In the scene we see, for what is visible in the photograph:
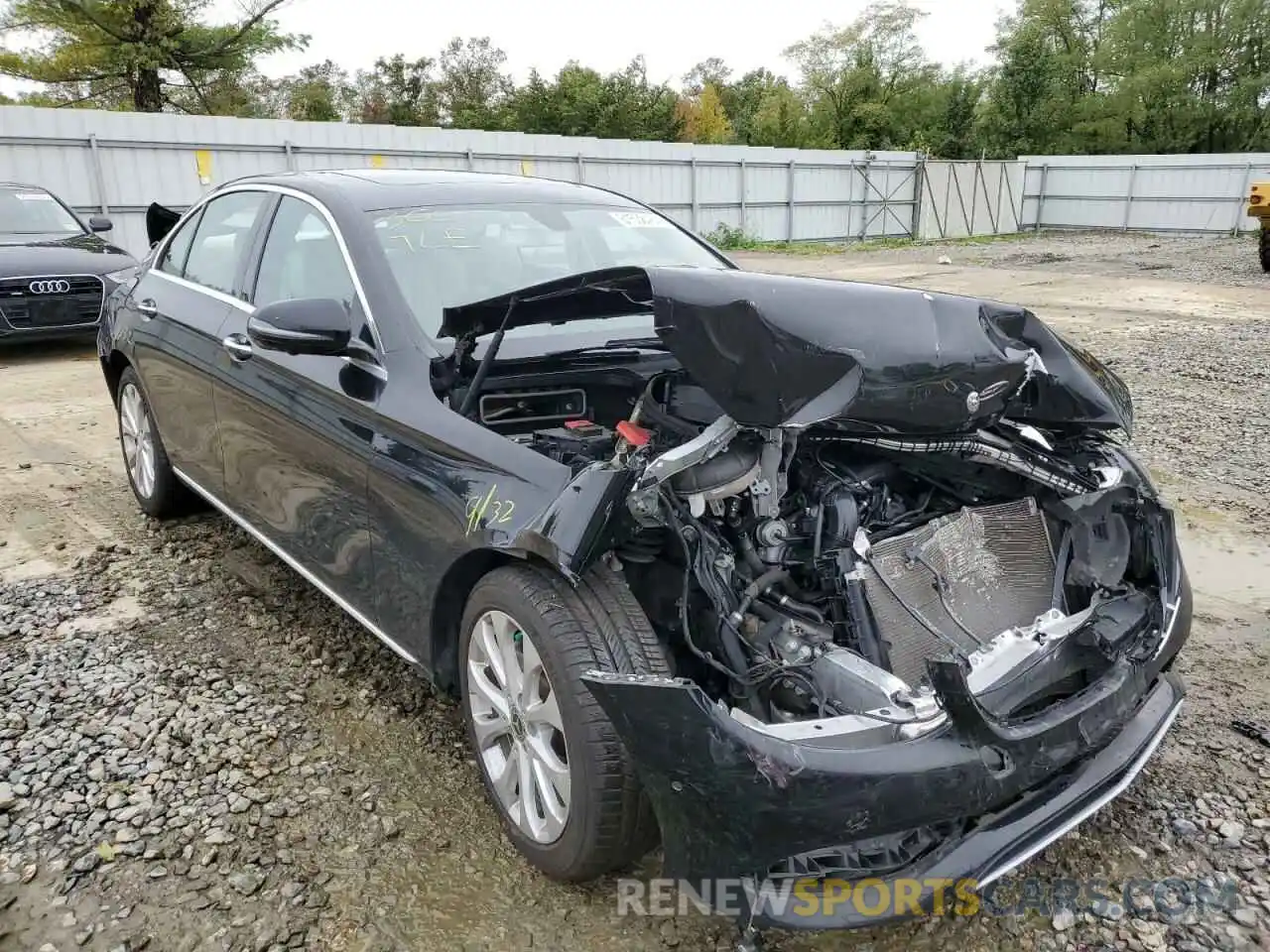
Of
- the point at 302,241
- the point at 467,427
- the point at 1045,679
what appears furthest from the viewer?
the point at 302,241

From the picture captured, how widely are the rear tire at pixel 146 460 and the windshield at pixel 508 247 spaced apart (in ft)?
6.55

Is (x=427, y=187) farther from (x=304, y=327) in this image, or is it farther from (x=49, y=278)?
(x=49, y=278)

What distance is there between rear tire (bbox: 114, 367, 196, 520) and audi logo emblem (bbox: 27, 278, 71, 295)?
15.6ft

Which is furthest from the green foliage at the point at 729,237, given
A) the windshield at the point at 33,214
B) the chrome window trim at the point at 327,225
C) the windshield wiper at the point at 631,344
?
the windshield wiper at the point at 631,344

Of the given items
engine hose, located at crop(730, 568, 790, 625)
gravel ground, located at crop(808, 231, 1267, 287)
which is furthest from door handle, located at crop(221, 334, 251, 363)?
gravel ground, located at crop(808, 231, 1267, 287)

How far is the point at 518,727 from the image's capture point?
2.36 meters

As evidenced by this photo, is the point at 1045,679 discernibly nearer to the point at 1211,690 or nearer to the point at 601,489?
the point at 601,489

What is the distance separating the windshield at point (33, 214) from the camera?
9.58 m

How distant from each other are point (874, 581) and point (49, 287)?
8.91 metres

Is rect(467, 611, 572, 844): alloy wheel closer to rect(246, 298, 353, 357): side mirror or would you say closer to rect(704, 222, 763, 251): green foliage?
rect(246, 298, 353, 357): side mirror

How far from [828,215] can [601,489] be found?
948 inches

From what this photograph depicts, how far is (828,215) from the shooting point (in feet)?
80.9

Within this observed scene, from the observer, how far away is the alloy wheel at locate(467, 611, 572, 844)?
7.38 ft

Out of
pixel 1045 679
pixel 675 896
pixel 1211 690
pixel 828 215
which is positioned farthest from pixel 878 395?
pixel 828 215
